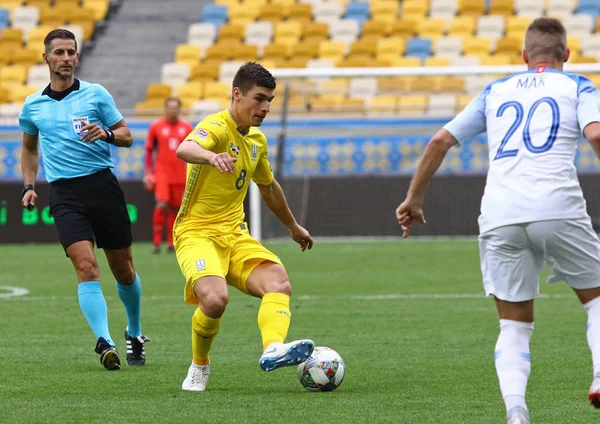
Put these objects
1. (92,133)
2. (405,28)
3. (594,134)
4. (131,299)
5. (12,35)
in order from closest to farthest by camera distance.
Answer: (594,134) → (92,133) → (131,299) → (405,28) → (12,35)

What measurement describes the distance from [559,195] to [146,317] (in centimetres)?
574

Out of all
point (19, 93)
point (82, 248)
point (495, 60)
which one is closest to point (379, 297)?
point (82, 248)

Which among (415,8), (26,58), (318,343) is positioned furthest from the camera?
(26,58)

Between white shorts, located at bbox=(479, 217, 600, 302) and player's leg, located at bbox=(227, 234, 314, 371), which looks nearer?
white shorts, located at bbox=(479, 217, 600, 302)

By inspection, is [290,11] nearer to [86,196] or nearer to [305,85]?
[305,85]

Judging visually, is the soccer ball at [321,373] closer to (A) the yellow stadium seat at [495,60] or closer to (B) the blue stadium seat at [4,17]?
(A) the yellow stadium seat at [495,60]

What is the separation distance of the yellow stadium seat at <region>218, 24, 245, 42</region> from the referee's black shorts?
63.2 ft

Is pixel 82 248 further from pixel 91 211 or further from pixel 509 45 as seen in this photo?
pixel 509 45

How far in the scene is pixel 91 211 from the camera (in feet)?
23.8

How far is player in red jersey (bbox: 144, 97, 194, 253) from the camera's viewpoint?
16594 mm

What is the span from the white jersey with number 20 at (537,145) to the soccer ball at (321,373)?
1636 millimetres

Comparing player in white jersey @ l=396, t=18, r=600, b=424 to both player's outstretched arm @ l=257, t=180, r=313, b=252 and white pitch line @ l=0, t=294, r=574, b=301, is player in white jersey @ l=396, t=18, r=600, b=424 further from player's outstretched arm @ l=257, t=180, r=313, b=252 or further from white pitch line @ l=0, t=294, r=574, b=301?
white pitch line @ l=0, t=294, r=574, b=301

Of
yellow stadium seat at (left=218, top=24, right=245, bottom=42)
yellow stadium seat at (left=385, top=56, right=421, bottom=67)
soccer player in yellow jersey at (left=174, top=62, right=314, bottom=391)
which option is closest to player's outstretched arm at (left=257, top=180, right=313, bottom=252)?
soccer player in yellow jersey at (left=174, top=62, right=314, bottom=391)

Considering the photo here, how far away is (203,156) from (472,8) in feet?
67.3
